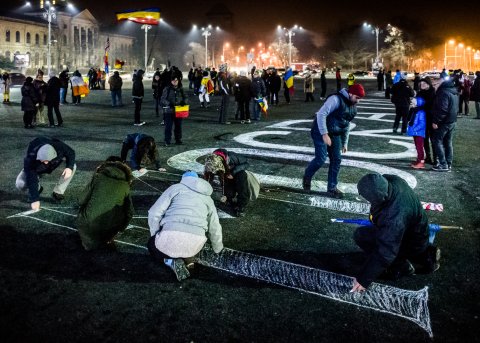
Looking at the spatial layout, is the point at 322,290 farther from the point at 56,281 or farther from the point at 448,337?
the point at 56,281

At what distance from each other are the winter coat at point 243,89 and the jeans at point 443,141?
8.22 meters

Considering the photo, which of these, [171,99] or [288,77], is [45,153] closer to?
[171,99]

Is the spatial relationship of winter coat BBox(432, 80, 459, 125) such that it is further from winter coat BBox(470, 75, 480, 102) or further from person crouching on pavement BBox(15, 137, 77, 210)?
winter coat BBox(470, 75, 480, 102)

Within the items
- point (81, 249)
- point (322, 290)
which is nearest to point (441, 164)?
point (322, 290)

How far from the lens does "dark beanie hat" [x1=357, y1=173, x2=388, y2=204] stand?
398cm

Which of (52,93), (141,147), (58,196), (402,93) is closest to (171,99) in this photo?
(141,147)

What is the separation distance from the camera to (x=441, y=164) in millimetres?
9188

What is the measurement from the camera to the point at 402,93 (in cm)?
1350

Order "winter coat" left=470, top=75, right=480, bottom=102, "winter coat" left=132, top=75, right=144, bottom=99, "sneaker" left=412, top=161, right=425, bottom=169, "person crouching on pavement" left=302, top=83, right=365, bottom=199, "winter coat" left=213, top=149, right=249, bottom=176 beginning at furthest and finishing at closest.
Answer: "winter coat" left=470, top=75, right=480, bottom=102 → "winter coat" left=132, top=75, right=144, bottom=99 → "sneaker" left=412, top=161, right=425, bottom=169 → "person crouching on pavement" left=302, top=83, right=365, bottom=199 → "winter coat" left=213, top=149, right=249, bottom=176

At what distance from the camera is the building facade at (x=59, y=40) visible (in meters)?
80.4

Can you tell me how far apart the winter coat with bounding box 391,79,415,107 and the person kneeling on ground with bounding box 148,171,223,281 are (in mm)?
10586

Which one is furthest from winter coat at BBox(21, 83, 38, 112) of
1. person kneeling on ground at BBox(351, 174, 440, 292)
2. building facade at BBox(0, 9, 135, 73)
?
building facade at BBox(0, 9, 135, 73)

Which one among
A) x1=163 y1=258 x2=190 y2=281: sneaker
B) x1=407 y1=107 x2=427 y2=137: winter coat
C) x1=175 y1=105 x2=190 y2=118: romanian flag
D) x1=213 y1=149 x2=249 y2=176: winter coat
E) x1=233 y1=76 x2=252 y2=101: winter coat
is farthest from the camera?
x1=233 y1=76 x2=252 y2=101: winter coat

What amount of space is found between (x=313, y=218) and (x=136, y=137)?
10.1 ft
